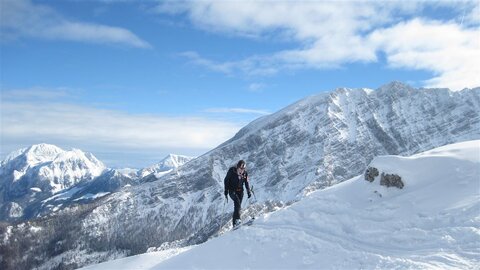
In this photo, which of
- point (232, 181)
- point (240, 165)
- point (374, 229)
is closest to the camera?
point (374, 229)

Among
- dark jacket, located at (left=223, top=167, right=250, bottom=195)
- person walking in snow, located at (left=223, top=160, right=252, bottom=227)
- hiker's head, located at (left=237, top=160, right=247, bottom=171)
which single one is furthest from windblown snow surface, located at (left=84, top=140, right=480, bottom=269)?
hiker's head, located at (left=237, top=160, right=247, bottom=171)

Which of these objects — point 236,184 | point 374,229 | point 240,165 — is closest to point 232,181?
point 236,184

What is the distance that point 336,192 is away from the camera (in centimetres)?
2773

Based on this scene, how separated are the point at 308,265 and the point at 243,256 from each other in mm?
3539

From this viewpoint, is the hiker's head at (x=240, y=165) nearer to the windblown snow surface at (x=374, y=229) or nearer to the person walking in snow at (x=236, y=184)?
the person walking in snow at (x=236, y=184)

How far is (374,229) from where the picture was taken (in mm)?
22766

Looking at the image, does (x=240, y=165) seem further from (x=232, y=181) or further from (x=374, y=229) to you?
(x=374, y=229)

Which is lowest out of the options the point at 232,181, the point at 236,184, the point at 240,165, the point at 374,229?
the point at 374,229

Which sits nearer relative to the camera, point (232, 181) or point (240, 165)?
point (232, 181)

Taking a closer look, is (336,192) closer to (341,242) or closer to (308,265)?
(341,242)

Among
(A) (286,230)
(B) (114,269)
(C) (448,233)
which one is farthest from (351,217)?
(B) (114,269)

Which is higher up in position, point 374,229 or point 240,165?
point 240,165

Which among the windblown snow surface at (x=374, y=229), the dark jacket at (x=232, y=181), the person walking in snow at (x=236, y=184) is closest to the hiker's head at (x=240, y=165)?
the person walking in snow at (x=236, y=184)

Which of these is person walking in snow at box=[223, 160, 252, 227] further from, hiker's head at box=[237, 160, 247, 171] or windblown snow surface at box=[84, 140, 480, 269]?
windblown snow surface at box=[84, 140, 480, 269]
